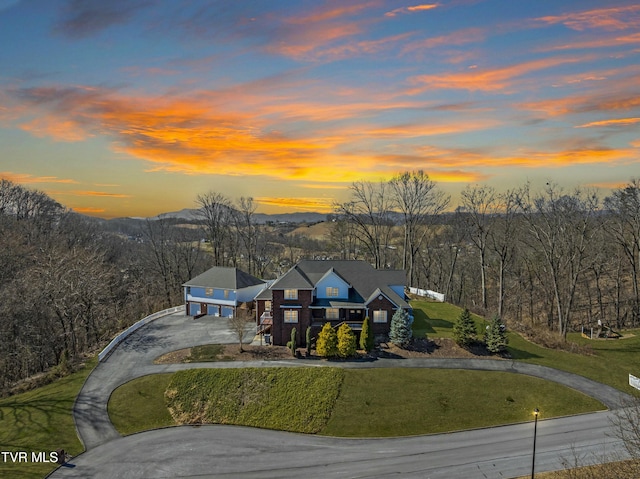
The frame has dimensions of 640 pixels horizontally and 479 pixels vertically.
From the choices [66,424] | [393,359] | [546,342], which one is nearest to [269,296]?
[393,359]

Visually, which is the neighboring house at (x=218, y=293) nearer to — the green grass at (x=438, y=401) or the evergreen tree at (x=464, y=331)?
the green grass at (x=438, y=401)

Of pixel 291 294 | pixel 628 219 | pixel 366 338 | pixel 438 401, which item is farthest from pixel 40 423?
pixel 628 219

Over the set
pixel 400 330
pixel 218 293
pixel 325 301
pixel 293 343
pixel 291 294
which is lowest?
pixel 293 343

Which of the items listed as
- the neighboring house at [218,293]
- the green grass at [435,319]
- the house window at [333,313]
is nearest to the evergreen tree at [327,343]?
the house window at [333,313]

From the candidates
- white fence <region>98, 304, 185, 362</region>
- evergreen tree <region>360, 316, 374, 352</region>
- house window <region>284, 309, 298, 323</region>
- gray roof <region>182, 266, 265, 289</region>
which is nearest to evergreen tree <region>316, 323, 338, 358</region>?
evergreen tree <region>360, 316, 374, 352</region>

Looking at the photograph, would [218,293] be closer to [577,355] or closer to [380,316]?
[380,316]

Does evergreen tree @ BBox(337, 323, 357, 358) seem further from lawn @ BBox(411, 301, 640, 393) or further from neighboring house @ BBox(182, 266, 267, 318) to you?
neighboring house @ BBox(182, 266, 267, 318)
